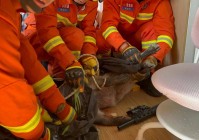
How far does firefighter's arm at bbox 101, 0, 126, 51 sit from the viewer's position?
1.35 metres

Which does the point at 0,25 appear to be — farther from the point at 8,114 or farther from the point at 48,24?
the point at 48,24

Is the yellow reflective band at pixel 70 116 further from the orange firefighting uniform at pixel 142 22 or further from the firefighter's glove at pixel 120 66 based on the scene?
the orange firefighting uniform at pixel 142 22

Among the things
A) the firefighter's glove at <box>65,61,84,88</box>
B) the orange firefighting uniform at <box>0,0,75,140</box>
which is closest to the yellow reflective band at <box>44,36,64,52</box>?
the firefighter's glove at <box>65,61,84,88</box>

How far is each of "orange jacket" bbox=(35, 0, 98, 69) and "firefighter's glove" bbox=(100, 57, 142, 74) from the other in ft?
0.31

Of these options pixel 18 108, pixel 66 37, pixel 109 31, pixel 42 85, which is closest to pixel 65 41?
pixel 66 37

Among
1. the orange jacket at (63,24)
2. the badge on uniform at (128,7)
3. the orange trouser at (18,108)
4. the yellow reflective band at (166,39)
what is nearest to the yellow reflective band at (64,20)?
the orange jacket at (63,24)

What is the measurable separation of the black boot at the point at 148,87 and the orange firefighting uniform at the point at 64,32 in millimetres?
356

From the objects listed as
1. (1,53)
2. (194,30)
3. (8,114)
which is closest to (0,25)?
(1,53)

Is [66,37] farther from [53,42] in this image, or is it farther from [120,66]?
[120,66]

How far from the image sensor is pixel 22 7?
74 cm

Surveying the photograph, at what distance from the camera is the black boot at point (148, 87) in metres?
1.38

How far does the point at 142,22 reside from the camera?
147 centimetres

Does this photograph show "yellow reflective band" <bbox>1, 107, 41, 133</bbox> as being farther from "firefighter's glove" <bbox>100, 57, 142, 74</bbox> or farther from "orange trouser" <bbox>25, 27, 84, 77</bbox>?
"firefighter's glove" <bbox>100, 57, 142, 74</bbox>

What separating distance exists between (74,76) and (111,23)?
48 centimetres
